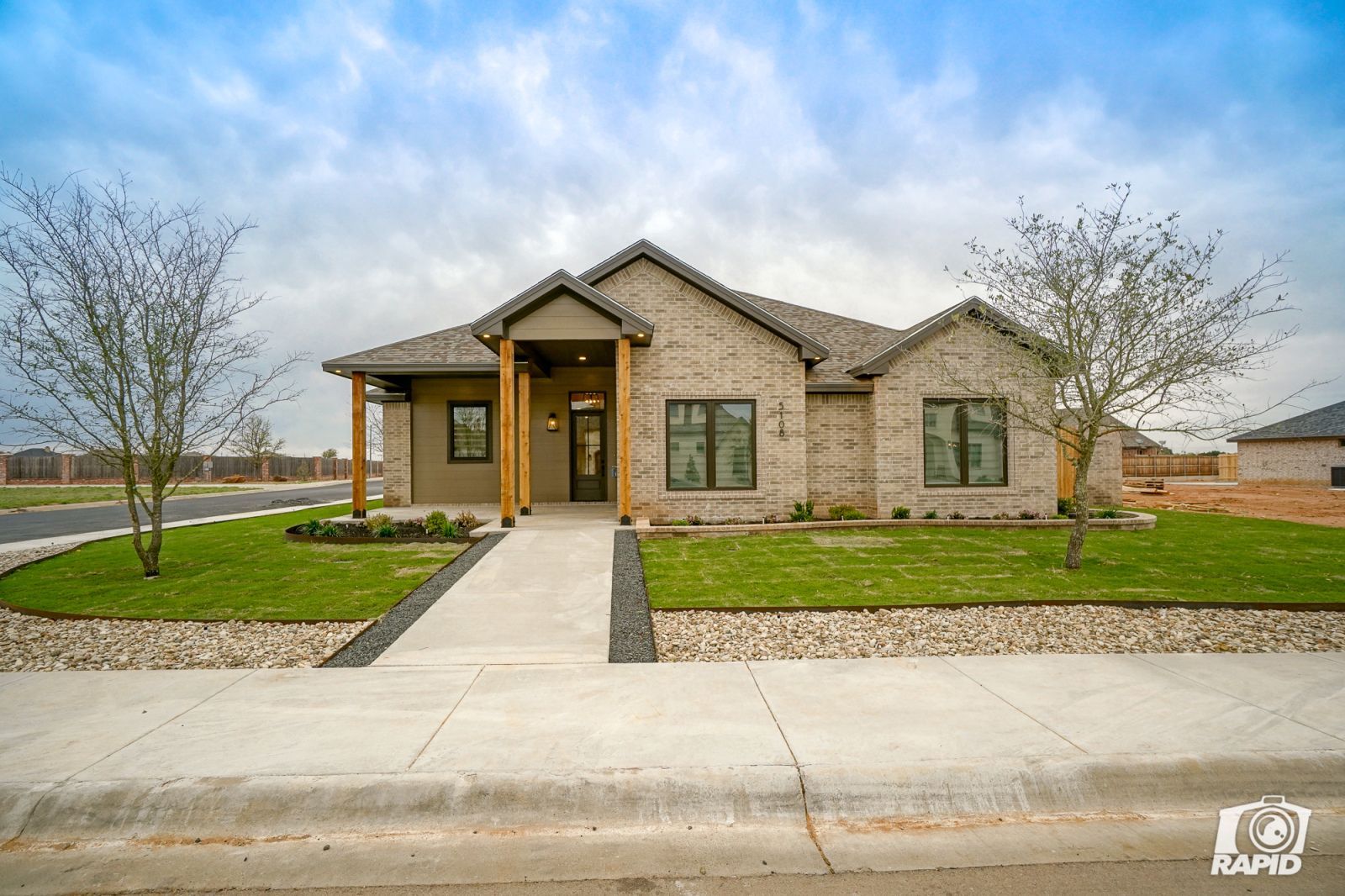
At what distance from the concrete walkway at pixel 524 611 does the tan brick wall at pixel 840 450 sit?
584 cm

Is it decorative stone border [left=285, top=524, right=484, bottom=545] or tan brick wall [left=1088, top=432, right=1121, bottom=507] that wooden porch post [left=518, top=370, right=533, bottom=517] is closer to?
decorative stone border [left=285, top=524, right=484, bottom=545]

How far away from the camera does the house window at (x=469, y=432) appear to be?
16109 mm

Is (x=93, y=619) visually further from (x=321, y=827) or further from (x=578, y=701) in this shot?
(x=578, y=701)

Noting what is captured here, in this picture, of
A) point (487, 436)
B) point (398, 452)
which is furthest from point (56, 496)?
point (487, 436)

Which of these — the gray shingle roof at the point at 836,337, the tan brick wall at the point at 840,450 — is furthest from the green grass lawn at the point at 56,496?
the gray shingle roof at the point at 836,337

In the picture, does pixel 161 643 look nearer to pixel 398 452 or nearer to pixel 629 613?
pixel 629 613

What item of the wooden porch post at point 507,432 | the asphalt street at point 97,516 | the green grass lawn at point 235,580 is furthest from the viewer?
the asphalt street at point 97,516

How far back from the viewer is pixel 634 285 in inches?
517

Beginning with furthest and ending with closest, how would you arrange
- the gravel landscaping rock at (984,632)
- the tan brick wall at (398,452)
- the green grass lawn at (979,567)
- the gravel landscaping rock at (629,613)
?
1. the tan brick wall at (398,452)
2. the green grass lawn at (979,567)
3. the gravel landscaping rock at (984,632)
4. the gravel landscaping rock at (629,613)

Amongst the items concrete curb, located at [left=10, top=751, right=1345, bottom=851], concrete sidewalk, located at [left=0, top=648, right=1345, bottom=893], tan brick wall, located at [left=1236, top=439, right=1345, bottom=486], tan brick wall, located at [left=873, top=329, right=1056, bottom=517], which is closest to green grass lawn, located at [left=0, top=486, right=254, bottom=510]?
concrete sidewalk, located at [left=0, top=648, right=1345, bottom=893]

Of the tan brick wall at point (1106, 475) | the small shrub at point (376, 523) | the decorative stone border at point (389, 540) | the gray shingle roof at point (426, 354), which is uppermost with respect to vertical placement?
the gray shingle roof at point (426, 354)

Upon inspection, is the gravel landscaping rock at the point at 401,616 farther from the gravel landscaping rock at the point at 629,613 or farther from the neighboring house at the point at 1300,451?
the neighboring house at the point at 1300,451

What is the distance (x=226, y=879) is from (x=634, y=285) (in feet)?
39.1

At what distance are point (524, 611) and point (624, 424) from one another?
5670 mm
